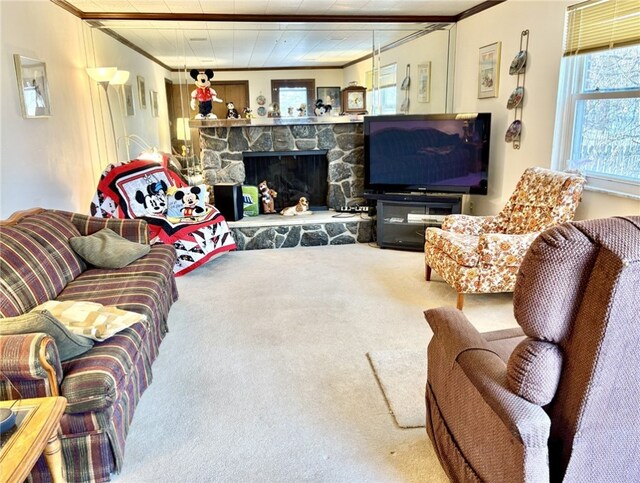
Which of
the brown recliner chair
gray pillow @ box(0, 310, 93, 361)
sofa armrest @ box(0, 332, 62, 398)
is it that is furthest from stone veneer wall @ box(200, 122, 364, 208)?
the brown recliner chair

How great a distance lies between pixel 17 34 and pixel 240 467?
3.34 meters

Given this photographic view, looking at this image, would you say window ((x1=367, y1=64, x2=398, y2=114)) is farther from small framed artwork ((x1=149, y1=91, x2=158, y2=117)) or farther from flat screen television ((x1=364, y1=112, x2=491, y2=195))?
small framed artwork ((x1=149, y1=91, x2=158, y2=117))

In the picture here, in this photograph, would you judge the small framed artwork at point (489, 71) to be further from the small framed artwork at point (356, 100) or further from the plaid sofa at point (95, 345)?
the plaid sofa at point (95, 345)

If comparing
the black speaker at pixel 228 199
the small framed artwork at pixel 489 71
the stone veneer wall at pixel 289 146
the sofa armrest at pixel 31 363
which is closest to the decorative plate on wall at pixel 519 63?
the small framed artwork at pixel 489 71

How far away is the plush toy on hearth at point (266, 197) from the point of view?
530 centimetres

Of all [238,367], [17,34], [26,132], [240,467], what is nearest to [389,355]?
[238,367]

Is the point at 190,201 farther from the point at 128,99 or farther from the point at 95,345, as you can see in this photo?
the point at 95,345

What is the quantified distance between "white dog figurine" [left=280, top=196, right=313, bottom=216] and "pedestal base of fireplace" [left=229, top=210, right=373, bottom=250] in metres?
0.08

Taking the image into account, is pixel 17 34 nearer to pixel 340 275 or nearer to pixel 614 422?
pixel 340 275

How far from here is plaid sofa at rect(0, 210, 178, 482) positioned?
1579 mm

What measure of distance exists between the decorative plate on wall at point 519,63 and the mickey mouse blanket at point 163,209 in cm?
285

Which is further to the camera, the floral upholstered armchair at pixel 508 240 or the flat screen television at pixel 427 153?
the flat screen television at pixel 427 153

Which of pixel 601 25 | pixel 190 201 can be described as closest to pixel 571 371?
pixel 601 25

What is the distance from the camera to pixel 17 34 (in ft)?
10.9
